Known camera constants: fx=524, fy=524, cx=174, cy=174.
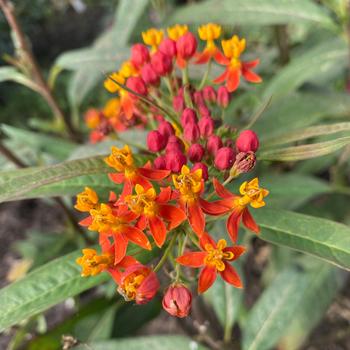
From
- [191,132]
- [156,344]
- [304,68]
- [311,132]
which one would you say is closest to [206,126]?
[191,132]

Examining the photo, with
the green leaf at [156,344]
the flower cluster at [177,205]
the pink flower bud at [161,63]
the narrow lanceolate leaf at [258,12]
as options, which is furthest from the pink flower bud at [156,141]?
the narrow lanceolate leaf at [258,12]

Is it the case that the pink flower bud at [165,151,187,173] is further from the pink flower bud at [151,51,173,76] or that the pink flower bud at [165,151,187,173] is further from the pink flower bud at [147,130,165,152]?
the pink flower bud at [151,51,173,76]

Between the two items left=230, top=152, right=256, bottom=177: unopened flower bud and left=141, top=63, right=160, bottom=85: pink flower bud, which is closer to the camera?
left=230, top=152, right=256, bottom=177: unopened flower bud

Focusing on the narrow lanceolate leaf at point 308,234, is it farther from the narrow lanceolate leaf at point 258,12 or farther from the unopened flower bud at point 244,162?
the narrow lanceolate leaf at point 258,12

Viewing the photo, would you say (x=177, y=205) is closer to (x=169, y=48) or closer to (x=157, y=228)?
(x=157, y=228)

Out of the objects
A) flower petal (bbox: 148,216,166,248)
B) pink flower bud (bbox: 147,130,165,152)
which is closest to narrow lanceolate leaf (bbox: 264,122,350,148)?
pink flower bud (bbox: 147,130,165,152)

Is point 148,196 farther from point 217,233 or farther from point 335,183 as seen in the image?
point 335,183
